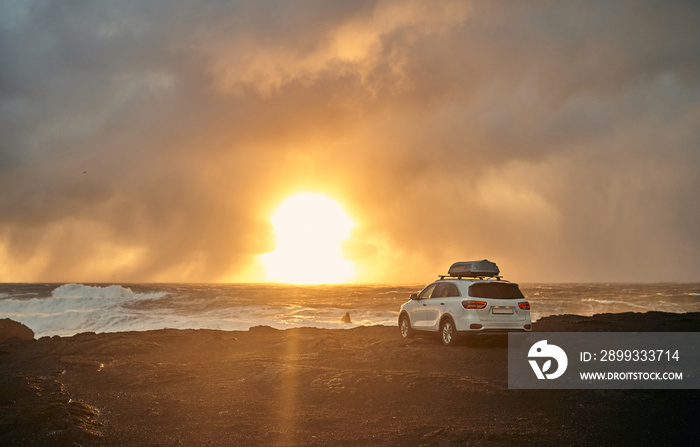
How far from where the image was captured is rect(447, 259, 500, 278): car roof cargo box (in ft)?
50.4

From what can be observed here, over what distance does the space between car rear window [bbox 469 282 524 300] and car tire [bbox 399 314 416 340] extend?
3.29m

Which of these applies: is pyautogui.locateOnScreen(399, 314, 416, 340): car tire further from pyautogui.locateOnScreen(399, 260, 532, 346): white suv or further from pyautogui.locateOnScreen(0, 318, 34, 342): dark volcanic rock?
pyautogui.locateOnScreen(0, 318, 34, 342): dark volcanic rock

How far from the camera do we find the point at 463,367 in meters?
11.8

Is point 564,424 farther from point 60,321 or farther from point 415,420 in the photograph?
point 60,321

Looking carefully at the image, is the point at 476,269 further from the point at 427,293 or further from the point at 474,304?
the point at 474,304

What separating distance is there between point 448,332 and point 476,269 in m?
2.19

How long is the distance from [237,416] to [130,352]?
824 centimetres

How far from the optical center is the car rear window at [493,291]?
45.5 ft

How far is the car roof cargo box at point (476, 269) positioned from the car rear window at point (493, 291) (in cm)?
122

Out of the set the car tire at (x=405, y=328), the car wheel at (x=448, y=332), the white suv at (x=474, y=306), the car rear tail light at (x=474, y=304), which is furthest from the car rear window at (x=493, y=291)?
the car tire at (x=405, y=328)

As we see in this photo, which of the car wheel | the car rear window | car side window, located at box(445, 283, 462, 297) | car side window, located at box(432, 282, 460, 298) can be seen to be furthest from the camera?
car side window, located at box(432, 282, 460, 298)

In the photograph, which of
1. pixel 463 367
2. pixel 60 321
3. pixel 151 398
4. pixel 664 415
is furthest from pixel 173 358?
pixel 60 321

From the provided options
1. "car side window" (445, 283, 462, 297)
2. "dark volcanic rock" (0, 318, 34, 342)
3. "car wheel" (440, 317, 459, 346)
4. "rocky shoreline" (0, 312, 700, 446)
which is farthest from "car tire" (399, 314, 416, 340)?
"dark volcanic rock" (0, 318, 34, 342)

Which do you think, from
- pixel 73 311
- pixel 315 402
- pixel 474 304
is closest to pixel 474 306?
pixel 474 304
